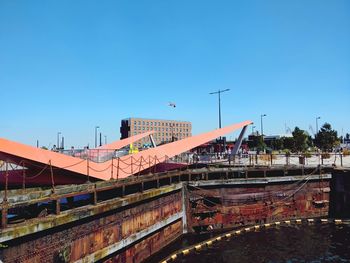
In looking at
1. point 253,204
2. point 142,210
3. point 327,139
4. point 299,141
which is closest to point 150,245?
point 142,210

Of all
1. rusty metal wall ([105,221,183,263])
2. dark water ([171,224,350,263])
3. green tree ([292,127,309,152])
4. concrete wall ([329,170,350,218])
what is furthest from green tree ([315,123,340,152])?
rusty metal wall ([105,221,183,263])

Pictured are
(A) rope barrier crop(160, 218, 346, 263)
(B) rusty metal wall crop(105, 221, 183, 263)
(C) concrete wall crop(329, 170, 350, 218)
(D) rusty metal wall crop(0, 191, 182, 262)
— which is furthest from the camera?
(C) concrete wall crop(329, 170, 350, 218)

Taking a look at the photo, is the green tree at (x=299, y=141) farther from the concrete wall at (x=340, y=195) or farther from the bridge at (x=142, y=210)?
the bridge at (x=142, y=210)

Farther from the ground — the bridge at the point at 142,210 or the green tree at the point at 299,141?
the green tree at the point at 299,141

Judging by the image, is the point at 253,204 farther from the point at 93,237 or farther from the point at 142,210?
the point at 93,237

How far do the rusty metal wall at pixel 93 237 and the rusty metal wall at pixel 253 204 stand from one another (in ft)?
9.50

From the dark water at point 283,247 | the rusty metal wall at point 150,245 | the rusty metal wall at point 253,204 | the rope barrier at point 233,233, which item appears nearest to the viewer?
the rusty metal wall at point 150,245

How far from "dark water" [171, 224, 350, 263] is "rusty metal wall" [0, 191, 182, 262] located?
260 centimetres

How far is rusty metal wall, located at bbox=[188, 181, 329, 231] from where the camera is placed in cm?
2070

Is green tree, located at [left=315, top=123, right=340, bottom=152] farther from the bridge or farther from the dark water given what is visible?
the dark water

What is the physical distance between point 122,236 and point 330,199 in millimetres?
18673

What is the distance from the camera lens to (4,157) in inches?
526

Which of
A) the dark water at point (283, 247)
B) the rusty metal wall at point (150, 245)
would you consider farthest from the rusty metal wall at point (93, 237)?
the dark water at point (283, 247)

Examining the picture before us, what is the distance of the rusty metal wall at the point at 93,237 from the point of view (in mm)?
9344
